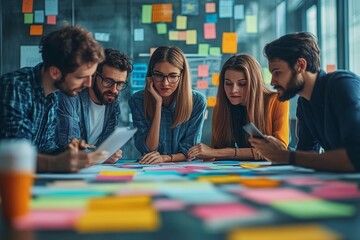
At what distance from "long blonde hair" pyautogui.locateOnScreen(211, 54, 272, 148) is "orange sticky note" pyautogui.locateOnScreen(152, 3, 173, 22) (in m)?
1.57

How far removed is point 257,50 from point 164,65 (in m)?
1.67

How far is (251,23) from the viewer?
11.9 ft

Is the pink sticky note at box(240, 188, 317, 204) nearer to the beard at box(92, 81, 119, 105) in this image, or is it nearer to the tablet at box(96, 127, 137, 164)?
the tablet at box(96, 127, 137, 164)

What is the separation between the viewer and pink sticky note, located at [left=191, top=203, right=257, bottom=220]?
2.43 feet

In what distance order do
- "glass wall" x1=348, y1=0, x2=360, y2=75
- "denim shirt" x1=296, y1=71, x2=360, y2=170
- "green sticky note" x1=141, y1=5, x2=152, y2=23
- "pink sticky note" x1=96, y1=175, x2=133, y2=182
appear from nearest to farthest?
"pink sticky note" x1=96, y1=175, x2=133, y2=182
"denim shirt" x1=296, y1=71, x2=360, y2=170
"glass wall" x1=348, y1=0, x2=360, y2=75
"green sticky note" x1=141, y1=5, x2=152, y2=23

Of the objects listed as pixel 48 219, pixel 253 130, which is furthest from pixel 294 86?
pixel 48 219

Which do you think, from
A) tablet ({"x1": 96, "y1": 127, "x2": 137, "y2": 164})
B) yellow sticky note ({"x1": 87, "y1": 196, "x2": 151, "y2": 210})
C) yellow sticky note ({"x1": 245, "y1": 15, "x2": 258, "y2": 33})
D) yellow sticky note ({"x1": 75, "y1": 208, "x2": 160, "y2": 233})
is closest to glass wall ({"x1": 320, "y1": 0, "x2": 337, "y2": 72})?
yellow sticky note ({"x1": 245, "y1": 15, "x2": 258, "y2": 33})

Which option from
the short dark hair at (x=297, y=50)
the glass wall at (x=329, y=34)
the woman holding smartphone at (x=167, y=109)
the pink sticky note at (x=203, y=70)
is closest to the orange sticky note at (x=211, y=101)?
the pink sticky note at (x=203, y=70)

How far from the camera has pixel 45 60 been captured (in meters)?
1.68

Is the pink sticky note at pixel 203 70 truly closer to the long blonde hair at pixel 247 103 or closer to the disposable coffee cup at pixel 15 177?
the long blonde hair at pixel 247 103

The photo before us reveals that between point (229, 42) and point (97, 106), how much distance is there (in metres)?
1.78

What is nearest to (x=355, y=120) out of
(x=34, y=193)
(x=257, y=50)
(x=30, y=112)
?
(x=34, y=193)

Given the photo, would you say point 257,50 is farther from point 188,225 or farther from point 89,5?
point 188,225

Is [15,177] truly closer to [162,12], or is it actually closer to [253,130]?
[253,130]
